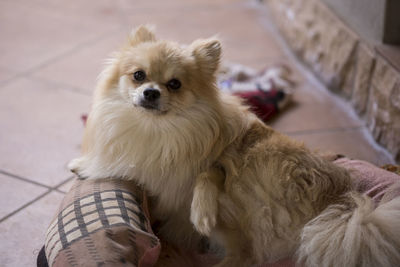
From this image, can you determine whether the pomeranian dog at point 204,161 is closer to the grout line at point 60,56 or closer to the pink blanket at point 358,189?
the pink blanket at point 358,189

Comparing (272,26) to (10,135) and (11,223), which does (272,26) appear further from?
(11,223)

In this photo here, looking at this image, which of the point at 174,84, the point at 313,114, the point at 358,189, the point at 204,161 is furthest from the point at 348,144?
the point at 174,84

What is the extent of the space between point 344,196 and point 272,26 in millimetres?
3180

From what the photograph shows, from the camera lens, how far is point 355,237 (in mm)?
1603

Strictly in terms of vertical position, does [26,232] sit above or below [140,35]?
below

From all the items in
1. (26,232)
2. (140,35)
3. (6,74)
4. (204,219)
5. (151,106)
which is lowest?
(6,74)

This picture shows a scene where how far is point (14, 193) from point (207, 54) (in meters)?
A: 1.19

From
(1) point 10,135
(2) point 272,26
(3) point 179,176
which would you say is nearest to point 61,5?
(2) point 272,26

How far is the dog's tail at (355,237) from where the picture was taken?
1593 mm

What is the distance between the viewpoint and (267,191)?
1.84 m

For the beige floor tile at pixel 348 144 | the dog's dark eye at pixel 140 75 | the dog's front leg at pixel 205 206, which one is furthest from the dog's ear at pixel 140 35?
the beige floor tile at pixel 348 144

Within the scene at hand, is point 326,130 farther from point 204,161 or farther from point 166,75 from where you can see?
point 166,75

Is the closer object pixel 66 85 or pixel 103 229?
pixel 103 229

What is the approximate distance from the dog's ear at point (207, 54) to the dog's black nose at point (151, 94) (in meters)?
0.25
